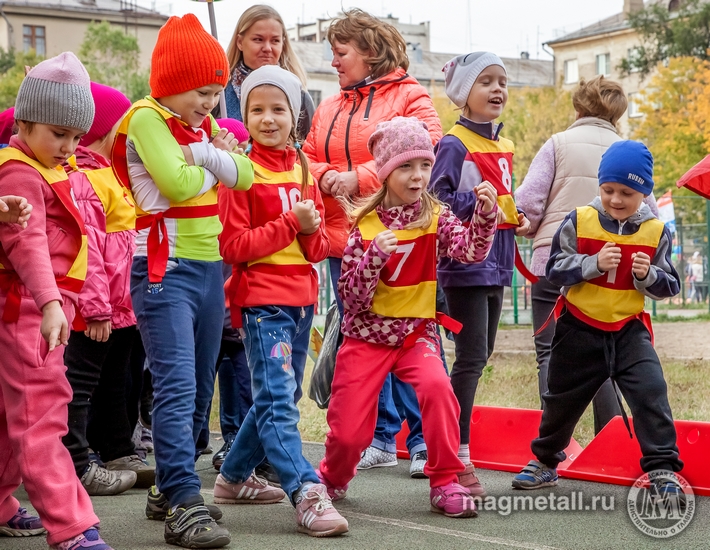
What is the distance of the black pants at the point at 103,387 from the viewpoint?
5152 millimetres

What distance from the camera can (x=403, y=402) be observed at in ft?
19.5

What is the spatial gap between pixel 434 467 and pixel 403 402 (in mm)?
1397

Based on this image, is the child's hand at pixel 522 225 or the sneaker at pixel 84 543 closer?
the sneaker at pixel 84 543

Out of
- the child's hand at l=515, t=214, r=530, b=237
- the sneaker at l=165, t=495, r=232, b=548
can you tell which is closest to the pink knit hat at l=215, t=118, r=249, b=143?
the child's hand at l=515, t=214, r=530, b=237

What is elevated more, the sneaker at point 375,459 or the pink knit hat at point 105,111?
the pink knit hat at point 105,111

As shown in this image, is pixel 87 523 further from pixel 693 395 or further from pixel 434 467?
pixel 693 395

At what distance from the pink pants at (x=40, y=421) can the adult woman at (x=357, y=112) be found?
193cm

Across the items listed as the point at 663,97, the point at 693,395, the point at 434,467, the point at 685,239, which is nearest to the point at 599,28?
the point at 663,97

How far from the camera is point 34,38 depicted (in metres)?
78.5

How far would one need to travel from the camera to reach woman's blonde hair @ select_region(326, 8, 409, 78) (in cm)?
555

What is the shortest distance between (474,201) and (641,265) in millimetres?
841

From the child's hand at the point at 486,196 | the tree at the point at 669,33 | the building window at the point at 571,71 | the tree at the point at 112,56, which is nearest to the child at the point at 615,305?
the child's hand at the point at 486,196

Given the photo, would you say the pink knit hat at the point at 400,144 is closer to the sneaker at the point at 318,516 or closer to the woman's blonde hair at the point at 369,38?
the woman's blonde hair at the point at 369,38

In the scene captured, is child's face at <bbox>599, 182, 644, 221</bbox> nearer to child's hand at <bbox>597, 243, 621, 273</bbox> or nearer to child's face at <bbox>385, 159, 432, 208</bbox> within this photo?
child's hand at <bbox>597, 243, 621, 273</bbox>
